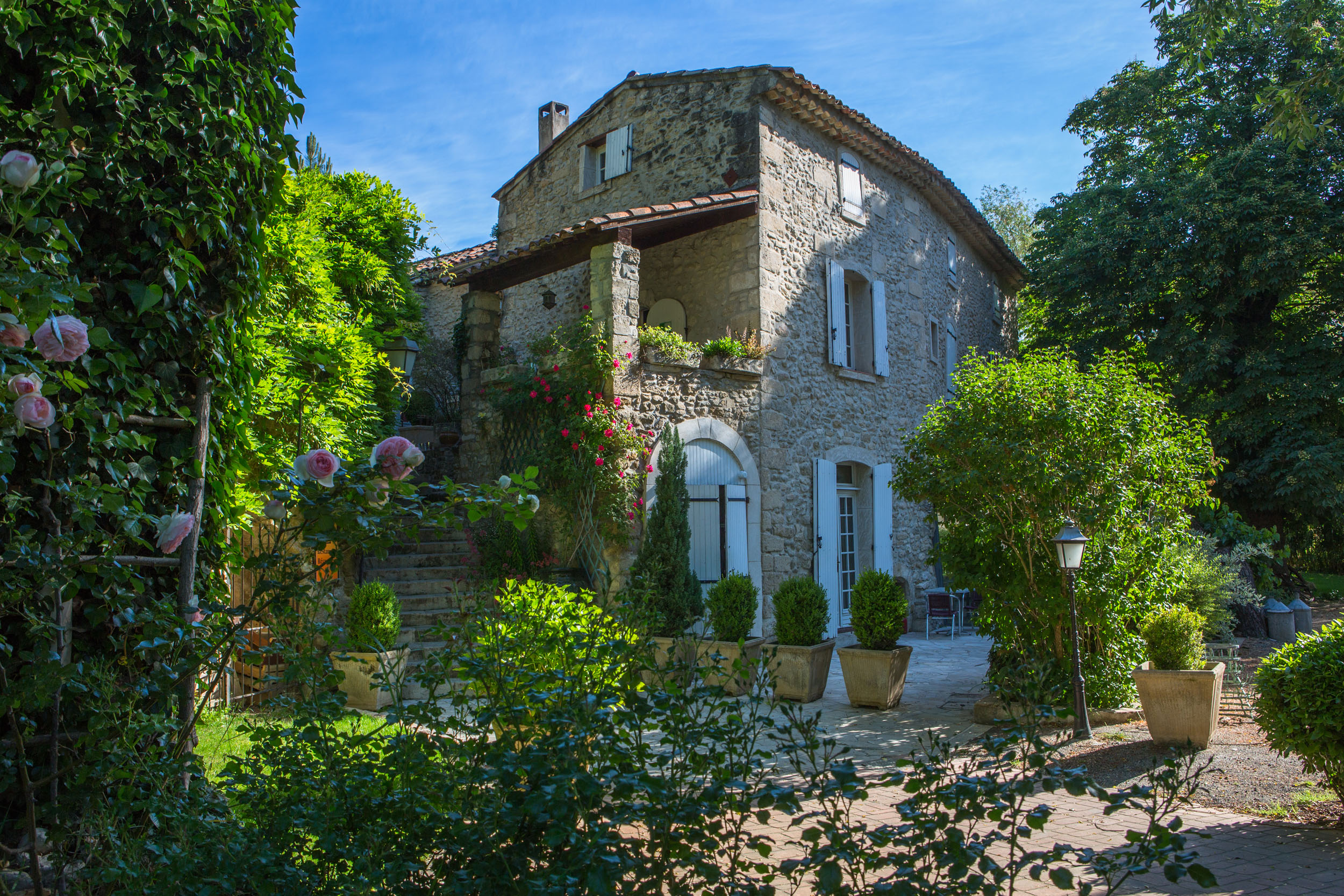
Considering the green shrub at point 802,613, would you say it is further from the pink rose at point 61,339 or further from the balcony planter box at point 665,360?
the pink rose at point 61,339

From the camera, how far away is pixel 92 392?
7.67 feet

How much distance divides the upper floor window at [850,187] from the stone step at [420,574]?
21.3 ft

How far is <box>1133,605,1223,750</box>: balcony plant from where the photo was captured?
4.95 metres

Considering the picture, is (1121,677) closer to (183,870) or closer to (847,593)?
(847,593)

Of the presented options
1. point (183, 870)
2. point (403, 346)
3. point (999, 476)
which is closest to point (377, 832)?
point (183, 870)

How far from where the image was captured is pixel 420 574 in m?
8.39

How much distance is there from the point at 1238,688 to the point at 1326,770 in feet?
11.9

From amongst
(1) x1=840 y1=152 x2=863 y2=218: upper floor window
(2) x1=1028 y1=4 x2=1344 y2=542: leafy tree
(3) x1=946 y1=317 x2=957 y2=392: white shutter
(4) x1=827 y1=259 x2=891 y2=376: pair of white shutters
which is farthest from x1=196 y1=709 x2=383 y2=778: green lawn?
(2) x1=1028 y1=4 x2=1344 y2=542: leafy tree

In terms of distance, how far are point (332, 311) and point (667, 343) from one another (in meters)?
3.19

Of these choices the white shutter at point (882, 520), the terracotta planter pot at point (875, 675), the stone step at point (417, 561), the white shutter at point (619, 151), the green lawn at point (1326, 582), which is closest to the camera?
the terracotta planter pot at point (875, 675)

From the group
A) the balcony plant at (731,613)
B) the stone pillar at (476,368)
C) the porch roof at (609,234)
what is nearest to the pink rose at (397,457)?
the balcony plant at (731,613)

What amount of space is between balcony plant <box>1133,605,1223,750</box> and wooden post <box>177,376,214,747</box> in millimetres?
4978

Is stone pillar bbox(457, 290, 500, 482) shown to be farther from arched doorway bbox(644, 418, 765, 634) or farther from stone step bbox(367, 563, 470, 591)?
arched doorway bbox(644, 418, 765, 634)

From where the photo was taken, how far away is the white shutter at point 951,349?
1360 cm
